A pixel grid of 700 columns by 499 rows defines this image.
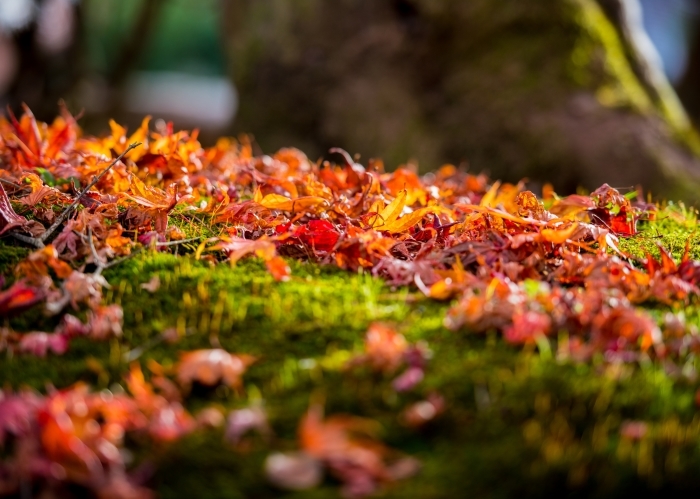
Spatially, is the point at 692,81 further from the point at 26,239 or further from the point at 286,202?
the point at 26,239

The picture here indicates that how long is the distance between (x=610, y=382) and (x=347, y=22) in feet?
18.1

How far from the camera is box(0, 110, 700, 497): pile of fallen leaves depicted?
1012mm

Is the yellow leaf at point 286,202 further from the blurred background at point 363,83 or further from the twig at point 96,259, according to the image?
the blurred background at point 363,83

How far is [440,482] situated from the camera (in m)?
0.98

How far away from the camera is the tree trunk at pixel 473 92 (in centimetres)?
478

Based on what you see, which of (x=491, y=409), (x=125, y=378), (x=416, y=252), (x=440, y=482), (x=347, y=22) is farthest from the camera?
(x=347, y=22)

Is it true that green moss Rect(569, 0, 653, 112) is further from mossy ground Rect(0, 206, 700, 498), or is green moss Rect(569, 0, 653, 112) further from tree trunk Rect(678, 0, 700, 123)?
tree trunk Rect(678, 0, 700, 123)

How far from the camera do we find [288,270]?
1.70 meters

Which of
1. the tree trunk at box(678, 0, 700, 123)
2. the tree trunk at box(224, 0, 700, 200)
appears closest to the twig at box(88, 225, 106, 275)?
the tree trunk at box(224, 0, 700, 200)

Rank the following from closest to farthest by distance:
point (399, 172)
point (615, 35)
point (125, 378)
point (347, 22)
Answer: point (125, 378) → point (399, 172) → point (615, 35) → point (347, 22)

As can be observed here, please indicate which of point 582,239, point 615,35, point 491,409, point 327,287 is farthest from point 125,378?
point 615,35

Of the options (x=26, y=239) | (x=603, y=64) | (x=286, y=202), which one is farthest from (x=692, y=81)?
(x=26, y=239)

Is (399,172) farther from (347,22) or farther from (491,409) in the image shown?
(347,22)

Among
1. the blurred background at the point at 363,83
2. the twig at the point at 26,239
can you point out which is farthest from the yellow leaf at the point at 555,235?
the blurred background at the point at 363,83
